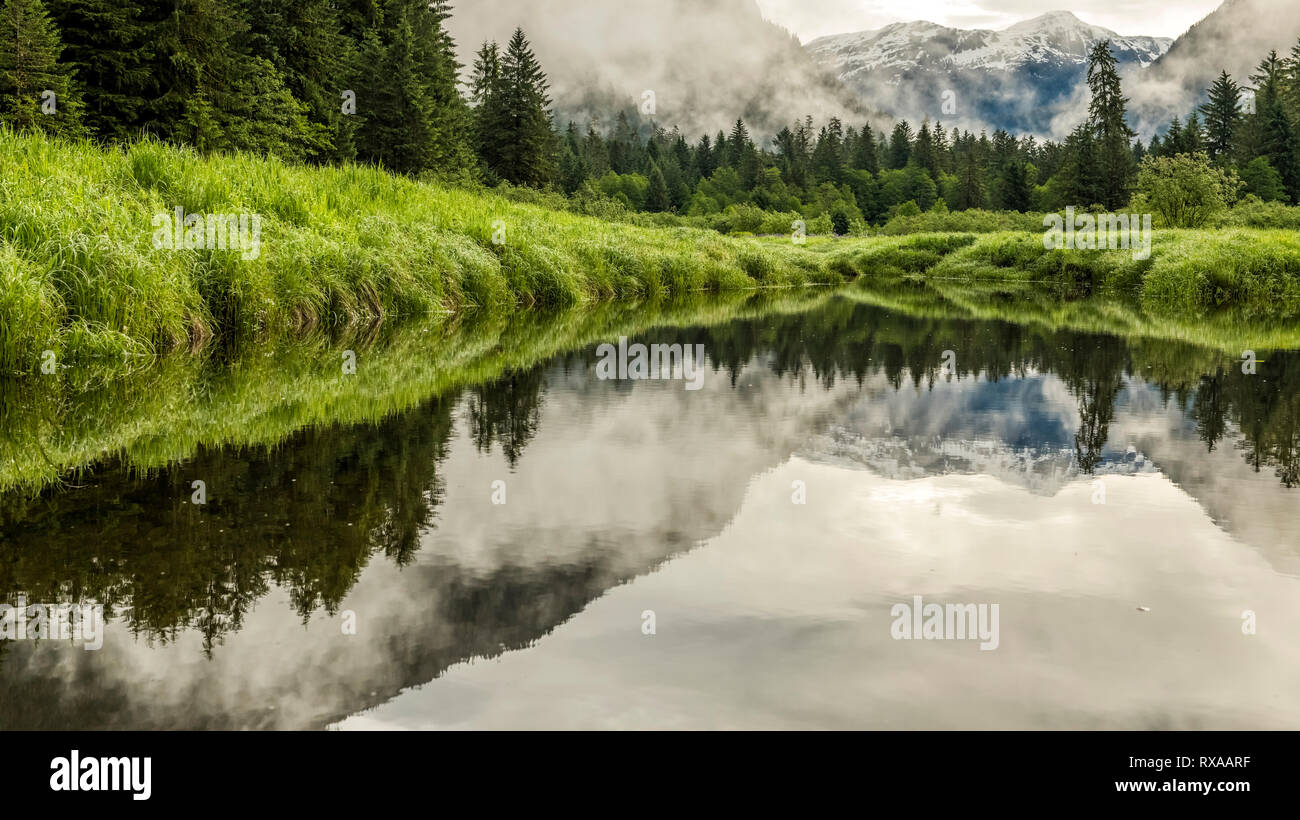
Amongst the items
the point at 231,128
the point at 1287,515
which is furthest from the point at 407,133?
the point at 1287,515

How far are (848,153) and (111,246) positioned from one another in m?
131

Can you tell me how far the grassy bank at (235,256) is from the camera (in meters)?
8.80

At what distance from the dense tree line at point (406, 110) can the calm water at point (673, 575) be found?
1948cm

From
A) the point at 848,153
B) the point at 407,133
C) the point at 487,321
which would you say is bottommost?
the point at 487,321

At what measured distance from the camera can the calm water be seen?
2.92 metres

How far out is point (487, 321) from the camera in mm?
16172

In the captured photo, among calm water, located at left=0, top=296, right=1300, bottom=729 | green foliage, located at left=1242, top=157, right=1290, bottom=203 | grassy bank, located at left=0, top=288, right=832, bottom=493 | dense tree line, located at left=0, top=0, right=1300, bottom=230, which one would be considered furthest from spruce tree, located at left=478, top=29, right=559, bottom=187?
calm water, located at left=0, top=296, right=1300, bottom=729

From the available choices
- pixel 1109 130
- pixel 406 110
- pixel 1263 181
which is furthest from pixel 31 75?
pixel 1109 130

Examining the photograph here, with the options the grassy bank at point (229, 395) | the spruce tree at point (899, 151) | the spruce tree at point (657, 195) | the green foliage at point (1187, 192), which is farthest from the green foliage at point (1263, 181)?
the grassy bank at point (229, 395)

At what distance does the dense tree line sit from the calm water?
1948 centimetres

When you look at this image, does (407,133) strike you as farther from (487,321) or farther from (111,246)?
(111,246)

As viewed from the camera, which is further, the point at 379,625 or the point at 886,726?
the point at 379,625

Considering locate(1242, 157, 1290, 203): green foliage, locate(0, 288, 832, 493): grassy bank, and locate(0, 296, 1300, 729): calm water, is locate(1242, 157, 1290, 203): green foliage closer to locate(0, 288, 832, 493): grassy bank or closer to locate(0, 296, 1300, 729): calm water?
locate(0, 288, 832, 493): grassy bank

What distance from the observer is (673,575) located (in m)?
4.09
